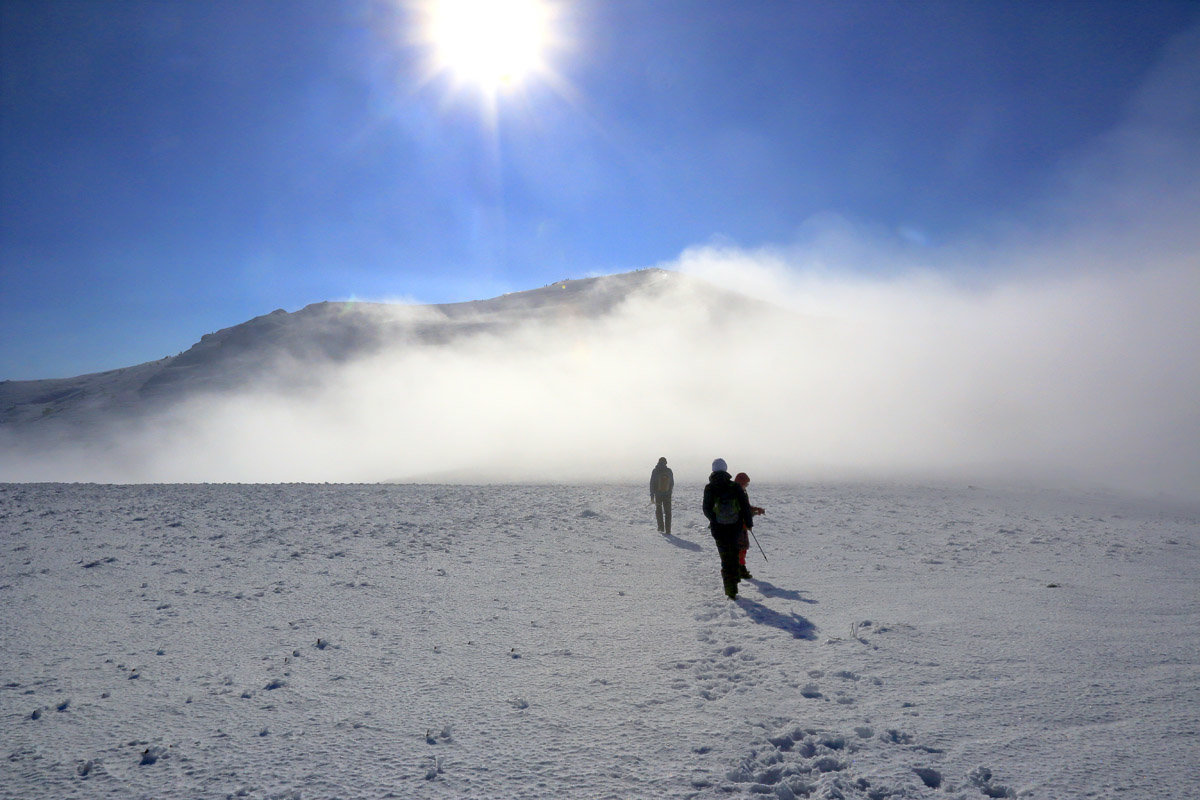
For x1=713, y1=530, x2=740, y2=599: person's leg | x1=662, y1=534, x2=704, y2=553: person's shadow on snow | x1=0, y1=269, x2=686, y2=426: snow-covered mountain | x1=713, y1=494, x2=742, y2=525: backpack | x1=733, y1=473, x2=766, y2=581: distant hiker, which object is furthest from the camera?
x1=0, y1=269, x2=686, y2=426: snow-covered mountain

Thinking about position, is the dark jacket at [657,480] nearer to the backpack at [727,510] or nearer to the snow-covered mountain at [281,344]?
the backpack at [727,510]

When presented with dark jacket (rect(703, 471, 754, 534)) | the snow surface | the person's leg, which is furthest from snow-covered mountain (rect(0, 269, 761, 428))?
the person's leg

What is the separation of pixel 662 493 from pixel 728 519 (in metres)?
5.88

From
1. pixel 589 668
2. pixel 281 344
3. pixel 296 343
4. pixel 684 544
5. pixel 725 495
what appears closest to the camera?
pixel 589 668

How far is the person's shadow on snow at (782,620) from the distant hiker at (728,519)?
18.5 inches

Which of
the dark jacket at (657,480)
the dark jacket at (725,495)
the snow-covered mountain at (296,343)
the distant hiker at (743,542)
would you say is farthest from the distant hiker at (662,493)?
the snow-covered mountain at (296,343)

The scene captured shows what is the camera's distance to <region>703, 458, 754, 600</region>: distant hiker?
9.36 metres

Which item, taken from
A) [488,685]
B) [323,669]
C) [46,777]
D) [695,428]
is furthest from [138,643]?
[695,428]

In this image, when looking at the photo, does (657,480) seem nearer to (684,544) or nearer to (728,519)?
(684,544)

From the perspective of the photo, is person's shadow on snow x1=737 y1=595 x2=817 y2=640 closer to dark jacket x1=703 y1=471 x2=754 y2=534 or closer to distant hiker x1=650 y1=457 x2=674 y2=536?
dark jacket x1=703 y1=471 x2=754 y2=534

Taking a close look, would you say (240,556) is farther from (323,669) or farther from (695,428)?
(695,428)

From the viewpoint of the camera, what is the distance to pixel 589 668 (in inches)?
259

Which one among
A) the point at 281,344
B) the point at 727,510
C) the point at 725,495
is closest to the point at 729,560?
the point at 727,510

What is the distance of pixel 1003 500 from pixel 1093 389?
55605mm
